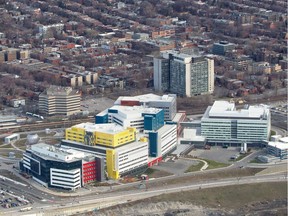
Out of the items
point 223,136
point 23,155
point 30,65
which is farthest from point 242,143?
point 30,65

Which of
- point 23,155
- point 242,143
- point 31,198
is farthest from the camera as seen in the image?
point 242,143

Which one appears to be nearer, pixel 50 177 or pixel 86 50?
pixel 50 177

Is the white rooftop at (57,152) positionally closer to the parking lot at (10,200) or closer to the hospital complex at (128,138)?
the hospital complex at (128,138)

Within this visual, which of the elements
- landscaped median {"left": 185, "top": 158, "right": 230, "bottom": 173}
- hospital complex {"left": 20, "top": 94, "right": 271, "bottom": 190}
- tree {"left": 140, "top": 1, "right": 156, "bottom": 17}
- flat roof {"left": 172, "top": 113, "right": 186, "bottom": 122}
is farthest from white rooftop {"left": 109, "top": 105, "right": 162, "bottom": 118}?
tree {"left": 140, "top": 1, "right": 156, "bottom": 17}

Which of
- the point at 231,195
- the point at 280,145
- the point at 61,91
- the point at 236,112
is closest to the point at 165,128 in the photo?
the point at 236,112

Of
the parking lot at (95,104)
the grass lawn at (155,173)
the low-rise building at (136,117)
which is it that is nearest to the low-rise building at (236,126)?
the low-rise building at (136,117)

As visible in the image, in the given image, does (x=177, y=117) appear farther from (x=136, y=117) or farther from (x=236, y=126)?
(x=136, y=117)

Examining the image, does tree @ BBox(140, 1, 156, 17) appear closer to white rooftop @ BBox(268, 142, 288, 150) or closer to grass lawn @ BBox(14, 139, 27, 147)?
grass lawn @ BBox(14, 139, 27, 147)

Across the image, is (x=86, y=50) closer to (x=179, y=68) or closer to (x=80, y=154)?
(x=179, y=68)
